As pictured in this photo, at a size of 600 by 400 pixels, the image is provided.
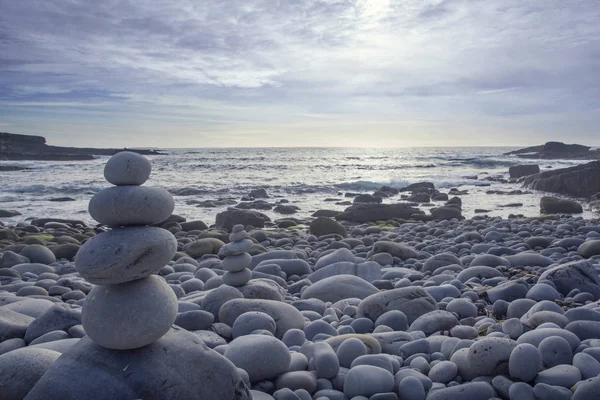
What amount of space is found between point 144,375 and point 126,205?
0.96m

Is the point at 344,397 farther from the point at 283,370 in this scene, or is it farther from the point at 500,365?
the point at 500,365

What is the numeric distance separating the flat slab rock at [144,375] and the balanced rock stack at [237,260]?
2.31 m

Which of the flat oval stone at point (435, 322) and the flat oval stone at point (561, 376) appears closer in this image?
the flat oval stone at point (561, 376)

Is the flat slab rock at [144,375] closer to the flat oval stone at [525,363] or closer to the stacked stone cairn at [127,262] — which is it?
the stacked stone cairn at [127,262]

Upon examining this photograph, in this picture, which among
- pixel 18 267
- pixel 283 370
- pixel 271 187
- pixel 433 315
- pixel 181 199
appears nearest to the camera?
pixel 283 370

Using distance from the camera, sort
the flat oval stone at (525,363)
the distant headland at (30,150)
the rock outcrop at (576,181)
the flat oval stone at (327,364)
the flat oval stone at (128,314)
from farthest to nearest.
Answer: the distant headland at (30,150), the rock outcrop at (576,181), the flat oval stone at (327,364), the flat oval stone at (525,363), the flat oval stone at (128,314)

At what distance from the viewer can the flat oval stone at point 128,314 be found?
2705 mm

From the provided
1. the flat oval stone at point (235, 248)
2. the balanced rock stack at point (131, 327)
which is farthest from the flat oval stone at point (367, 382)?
the flat oval stone at point (235, 248)

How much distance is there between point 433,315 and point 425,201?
68.9 ft

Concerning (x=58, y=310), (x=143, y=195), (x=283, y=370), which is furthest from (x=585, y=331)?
(x=58, y=310)

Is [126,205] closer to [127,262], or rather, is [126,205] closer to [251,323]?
[127,262]

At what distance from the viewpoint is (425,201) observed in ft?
81.1

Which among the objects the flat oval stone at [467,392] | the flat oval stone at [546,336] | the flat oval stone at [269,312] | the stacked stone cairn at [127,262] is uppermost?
the stacked stone cairn at [127,262]

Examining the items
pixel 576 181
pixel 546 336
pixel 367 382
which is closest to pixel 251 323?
pixel 367 382
